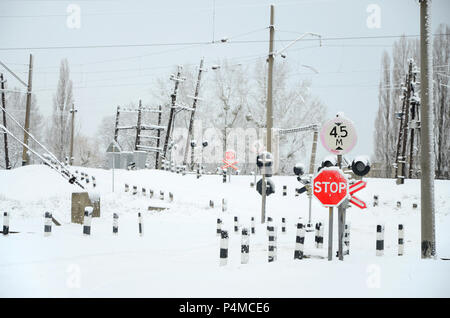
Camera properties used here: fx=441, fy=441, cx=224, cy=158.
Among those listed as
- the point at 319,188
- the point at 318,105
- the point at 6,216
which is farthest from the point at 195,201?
the point at 318,105

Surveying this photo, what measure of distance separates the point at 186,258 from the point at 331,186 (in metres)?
3.45

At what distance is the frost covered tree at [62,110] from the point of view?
50.8 meters

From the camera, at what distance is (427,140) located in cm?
889

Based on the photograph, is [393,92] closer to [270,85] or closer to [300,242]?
[270,85]

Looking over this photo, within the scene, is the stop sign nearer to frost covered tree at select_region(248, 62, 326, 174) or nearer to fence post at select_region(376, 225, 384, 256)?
fence post at select_region(376, 225, 384, 256)

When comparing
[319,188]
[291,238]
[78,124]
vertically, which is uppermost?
[78,124]

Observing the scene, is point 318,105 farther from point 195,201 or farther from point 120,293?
point 120,293

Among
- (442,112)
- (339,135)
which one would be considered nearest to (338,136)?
(339,135)

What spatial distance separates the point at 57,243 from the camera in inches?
385

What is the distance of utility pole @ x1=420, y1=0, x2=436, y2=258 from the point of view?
8773 millimetres

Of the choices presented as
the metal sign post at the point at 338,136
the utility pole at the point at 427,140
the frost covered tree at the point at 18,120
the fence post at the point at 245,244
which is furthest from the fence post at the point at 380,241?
the frost covered tree at the point at 18,120

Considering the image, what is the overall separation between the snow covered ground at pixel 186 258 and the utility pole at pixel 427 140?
0.64 m

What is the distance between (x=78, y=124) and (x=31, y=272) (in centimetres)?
5422
